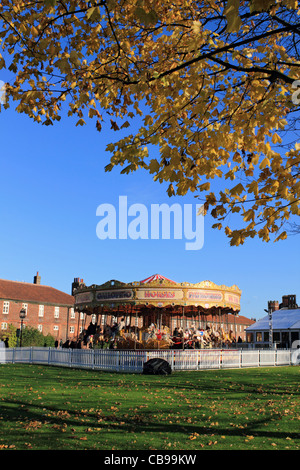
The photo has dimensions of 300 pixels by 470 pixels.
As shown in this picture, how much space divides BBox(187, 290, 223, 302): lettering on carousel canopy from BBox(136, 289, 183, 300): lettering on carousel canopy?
646 millimetres

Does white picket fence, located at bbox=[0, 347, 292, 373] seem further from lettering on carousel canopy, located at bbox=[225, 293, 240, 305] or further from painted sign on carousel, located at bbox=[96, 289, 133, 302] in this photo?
painted sign on carousel, located at bbox=[96, 289, 133, 302]

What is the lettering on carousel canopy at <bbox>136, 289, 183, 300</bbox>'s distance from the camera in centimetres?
2709

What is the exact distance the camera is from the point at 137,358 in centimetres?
2047

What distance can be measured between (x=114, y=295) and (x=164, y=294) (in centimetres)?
354

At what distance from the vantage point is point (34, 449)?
634cm

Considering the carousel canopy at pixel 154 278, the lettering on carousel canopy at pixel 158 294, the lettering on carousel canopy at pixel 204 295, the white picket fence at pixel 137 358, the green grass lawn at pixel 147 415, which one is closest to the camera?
the green grass lawn at pixel 147 415

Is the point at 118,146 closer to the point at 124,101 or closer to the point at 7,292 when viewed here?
the point at 124,101

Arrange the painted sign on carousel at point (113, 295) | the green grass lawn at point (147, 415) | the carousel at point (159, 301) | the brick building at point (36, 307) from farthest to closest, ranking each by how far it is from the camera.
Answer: the brick building at point (36, 307) → the painted sign on carousel at point (113, 295) → the carousel at point (159, 301) → the green grass lawn at point (147, 415)

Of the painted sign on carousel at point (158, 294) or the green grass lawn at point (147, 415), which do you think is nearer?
the green grass lawn at point (147, 415)

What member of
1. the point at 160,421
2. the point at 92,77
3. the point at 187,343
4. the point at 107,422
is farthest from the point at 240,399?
the point at 187,343

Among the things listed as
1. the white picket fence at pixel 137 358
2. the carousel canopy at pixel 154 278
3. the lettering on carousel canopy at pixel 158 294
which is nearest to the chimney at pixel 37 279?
the white picket fence at pixel 137 358

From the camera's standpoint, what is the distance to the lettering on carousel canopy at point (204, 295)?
89.2ft

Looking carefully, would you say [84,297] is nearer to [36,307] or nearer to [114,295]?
[114,295]

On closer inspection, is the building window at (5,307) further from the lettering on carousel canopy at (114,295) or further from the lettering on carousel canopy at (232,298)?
the lettering on carousel canopy at (232,298)
